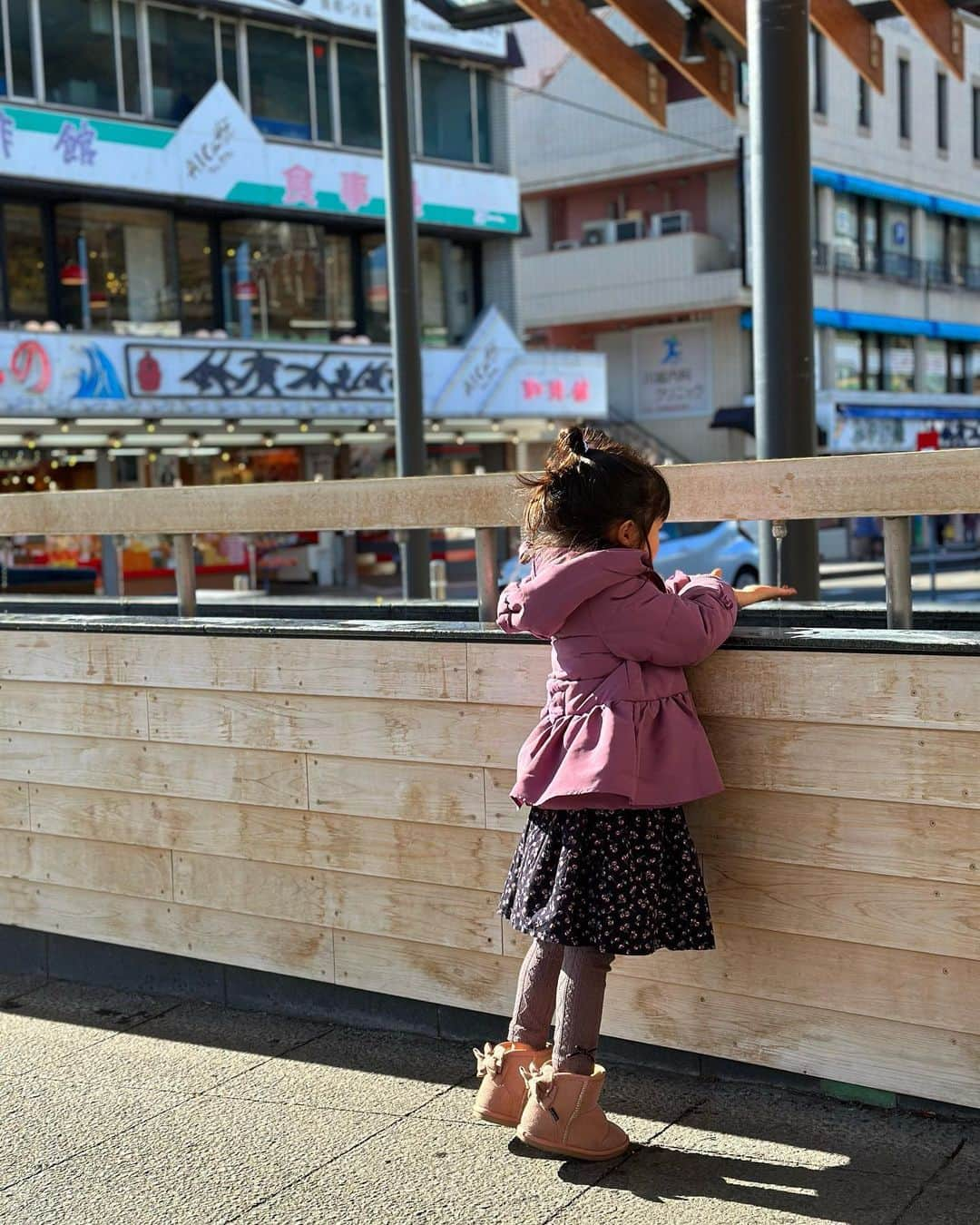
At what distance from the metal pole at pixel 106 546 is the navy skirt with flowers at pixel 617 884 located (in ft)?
53.3

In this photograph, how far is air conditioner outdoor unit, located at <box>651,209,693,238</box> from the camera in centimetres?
3962

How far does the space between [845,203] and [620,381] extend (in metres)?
7.69

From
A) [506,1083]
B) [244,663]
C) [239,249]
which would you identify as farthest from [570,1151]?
[239,249]

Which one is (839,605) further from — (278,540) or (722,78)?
(278,540)

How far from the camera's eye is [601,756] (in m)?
3.67

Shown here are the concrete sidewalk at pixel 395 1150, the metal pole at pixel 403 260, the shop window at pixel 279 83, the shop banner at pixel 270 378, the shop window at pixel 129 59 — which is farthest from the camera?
the shop window at pixel 279 83

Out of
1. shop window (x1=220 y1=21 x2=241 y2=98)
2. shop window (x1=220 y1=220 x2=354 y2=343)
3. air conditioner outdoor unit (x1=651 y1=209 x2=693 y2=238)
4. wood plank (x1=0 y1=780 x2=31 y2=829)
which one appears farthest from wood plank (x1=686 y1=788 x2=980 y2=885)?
air conditioner outdoor unit (x1=651 y1=209 x2=693 y2=238)

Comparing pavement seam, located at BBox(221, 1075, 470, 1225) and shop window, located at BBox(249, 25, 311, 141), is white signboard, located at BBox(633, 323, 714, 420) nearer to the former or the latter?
shop window, located at BBox(249, 25, 311, 141)

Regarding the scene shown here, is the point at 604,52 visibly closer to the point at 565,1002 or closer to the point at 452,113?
the point at 565,1002

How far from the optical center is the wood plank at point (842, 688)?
3584 millimetres

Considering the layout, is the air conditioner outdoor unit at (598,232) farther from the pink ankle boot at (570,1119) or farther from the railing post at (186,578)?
the pink ankle boot at (570,1119)

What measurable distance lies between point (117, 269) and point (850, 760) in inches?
968

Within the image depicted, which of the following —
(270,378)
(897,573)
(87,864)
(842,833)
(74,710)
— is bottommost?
(87,864)

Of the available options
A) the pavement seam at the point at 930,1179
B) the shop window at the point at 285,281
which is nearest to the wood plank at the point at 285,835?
the pavement seam at the point at 930,1179
